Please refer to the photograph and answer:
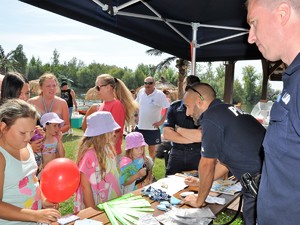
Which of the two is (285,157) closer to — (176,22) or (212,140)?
(212,140)

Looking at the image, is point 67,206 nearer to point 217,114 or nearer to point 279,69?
point 217,114

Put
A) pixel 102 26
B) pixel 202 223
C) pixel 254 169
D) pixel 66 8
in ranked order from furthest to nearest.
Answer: pixel 102 26
pixel 66 8
pixel 254 169
pixel 202 223

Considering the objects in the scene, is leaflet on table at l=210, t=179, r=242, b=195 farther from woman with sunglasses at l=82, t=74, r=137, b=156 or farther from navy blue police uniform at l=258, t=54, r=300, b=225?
woman with sunglasses at l=82, t=74, r=137, b=156

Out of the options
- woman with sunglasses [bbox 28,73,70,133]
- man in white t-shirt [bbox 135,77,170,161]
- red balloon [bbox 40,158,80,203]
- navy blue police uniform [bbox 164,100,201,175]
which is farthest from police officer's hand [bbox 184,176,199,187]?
man in white t-shirt [bbox 135,77,170,161]

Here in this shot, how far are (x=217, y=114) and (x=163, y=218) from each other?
829 millimetres

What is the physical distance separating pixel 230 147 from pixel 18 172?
1.45 m

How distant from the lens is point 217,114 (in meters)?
1.99

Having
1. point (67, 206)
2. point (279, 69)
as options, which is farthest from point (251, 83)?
point (67, 206)

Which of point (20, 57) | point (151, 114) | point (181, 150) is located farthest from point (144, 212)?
point (20, 57)

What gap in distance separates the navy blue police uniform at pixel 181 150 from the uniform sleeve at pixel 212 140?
4.53ft

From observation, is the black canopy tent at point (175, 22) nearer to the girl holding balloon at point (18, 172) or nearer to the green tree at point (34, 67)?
the girl holding balloon at point (18, 172)

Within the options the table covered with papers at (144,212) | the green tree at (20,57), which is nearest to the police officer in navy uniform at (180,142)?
the table covered with papers at (144,212)

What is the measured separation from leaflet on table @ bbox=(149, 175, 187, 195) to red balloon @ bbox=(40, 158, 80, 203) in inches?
33.6

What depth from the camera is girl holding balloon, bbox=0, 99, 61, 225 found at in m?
1.57
